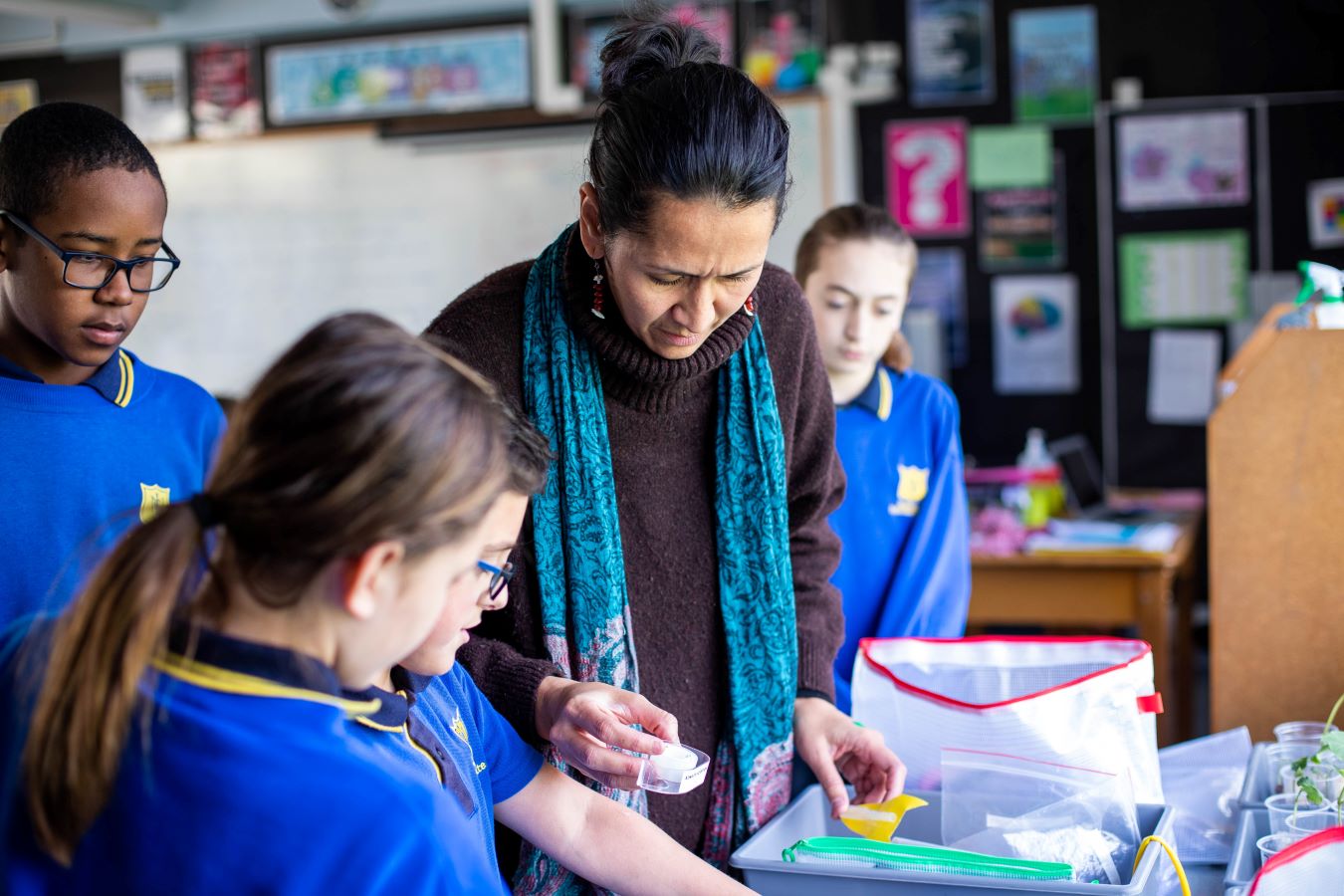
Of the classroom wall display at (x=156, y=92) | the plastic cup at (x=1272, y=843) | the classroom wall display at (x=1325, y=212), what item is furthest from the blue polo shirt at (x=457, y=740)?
the classroom wall display at (x=156, y=92)

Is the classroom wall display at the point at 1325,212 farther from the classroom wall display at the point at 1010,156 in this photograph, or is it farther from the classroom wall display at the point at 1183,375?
the classroom wall display at the point at 1010,156

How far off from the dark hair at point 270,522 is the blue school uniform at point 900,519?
146 centimetres

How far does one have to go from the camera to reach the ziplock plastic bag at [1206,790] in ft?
4.91

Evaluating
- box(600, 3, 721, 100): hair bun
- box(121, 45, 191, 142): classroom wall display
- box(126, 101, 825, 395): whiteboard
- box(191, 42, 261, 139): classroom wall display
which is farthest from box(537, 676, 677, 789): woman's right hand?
box(121, 45, 191, 142): classroom wall display

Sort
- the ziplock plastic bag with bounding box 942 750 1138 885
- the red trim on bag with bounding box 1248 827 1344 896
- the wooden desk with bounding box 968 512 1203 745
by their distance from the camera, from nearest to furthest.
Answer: the red trim on bag with bounding box 1248 827 1344 896, the ziplock plastic bag with bounding box 942 750 1138 885, the wooden desk with bounding box 968 512 1203 745

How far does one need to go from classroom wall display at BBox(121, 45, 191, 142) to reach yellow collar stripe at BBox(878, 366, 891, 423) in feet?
12.5

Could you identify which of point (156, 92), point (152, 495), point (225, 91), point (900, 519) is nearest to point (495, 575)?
point (152, 495)

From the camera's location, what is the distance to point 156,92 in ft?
17.3

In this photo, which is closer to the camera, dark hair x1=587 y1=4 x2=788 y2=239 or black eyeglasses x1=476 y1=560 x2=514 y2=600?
black eyeglasses x1=476 y1=560 x2=514 y2=600

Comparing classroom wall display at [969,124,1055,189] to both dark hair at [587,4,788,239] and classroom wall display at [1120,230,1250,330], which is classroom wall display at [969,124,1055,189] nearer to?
classroom wall display at [1120,230,1250,330]

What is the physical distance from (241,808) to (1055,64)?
4.24 m

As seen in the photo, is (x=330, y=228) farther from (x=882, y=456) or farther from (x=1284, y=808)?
(x=1284, y=808)

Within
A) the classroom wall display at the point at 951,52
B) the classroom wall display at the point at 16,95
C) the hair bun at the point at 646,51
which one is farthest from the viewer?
the classroom wall display at the point at 16,95

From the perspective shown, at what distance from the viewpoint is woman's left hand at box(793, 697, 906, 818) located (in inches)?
55.4
